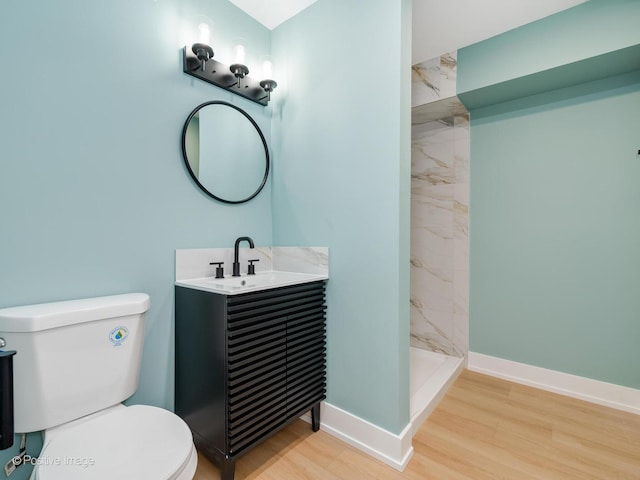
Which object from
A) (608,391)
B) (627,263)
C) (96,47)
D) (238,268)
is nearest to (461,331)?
(608,391)

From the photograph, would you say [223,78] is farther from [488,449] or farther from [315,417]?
[488,449]

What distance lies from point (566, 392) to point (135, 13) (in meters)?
3.40

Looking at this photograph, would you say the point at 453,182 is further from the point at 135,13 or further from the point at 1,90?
the point at 1,90

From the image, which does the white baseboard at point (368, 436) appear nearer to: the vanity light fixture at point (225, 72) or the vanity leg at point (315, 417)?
the vanity leg at point (315, 417)

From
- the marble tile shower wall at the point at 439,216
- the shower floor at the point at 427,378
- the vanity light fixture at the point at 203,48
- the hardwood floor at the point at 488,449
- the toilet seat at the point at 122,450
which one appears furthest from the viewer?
the marble tile shower wall at the point at 439,216

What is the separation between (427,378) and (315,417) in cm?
95

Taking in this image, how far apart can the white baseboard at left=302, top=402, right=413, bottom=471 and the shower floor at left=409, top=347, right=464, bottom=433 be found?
19 cm

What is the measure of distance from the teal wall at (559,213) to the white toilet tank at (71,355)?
7.99 ft

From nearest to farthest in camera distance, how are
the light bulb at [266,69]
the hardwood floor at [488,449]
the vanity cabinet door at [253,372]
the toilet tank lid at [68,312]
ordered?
the toilet tank lid at [68,312] < the vanity cabinet door at [253,372] < the hardwood floor at [488,449] < the light bulb at [266,69]

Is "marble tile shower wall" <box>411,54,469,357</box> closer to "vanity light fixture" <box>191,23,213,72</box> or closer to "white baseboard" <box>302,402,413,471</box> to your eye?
"white baseboard" <box>302,402,413,471</box>

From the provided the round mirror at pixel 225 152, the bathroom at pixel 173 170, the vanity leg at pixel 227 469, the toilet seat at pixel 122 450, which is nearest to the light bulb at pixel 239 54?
the bathroom at pixel 173 170

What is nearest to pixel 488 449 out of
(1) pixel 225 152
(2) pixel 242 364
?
(2) pixel 242 364

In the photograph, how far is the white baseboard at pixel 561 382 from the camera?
186cm

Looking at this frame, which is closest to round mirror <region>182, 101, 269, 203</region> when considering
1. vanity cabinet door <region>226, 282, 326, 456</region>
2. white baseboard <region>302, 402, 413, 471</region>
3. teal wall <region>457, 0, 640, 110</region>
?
vanity cabinet door <region>226, 282, 326, 456</region>
